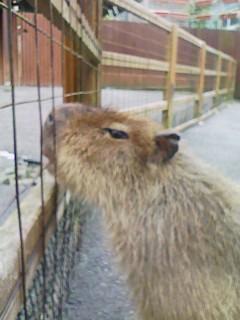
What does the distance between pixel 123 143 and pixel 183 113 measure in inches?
256

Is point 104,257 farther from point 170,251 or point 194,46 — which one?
point 194,46

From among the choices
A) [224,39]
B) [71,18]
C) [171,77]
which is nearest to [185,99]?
[171,77]

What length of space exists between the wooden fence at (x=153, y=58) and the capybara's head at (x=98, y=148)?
1648 mm

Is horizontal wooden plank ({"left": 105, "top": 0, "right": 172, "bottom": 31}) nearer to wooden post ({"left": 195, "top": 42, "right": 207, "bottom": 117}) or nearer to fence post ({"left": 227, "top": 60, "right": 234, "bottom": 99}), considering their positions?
wooden post ({"left": 195, "top": 42, "right": 207, "bottom": 117})

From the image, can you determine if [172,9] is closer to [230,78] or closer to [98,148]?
[230,78]

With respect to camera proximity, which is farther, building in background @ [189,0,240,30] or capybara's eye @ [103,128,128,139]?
building in background @ [189,0,240,30]

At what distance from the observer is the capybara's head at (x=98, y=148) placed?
1393 mm

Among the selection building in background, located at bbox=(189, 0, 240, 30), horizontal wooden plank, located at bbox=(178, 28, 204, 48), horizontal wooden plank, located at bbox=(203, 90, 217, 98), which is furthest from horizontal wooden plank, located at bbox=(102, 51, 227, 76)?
building in background, located at bbox=(189, 0, 240, 30)

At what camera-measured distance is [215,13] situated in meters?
19.7

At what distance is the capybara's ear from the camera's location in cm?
139

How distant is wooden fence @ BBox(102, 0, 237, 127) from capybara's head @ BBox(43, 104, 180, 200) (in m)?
1.65

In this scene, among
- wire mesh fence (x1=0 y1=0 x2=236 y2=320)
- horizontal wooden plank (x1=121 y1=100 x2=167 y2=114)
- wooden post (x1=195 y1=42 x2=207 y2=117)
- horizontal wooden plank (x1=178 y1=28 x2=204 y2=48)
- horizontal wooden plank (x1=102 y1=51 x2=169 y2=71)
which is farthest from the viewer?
wooden post (x1=195 y1=42 x2=207 y2=117)

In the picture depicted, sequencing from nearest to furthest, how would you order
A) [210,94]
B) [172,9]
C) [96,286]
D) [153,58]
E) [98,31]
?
[96,286]
[98,31]
[153,58]
[210,94]
[172,9]

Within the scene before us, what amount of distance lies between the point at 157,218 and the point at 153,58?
4.31 meters
